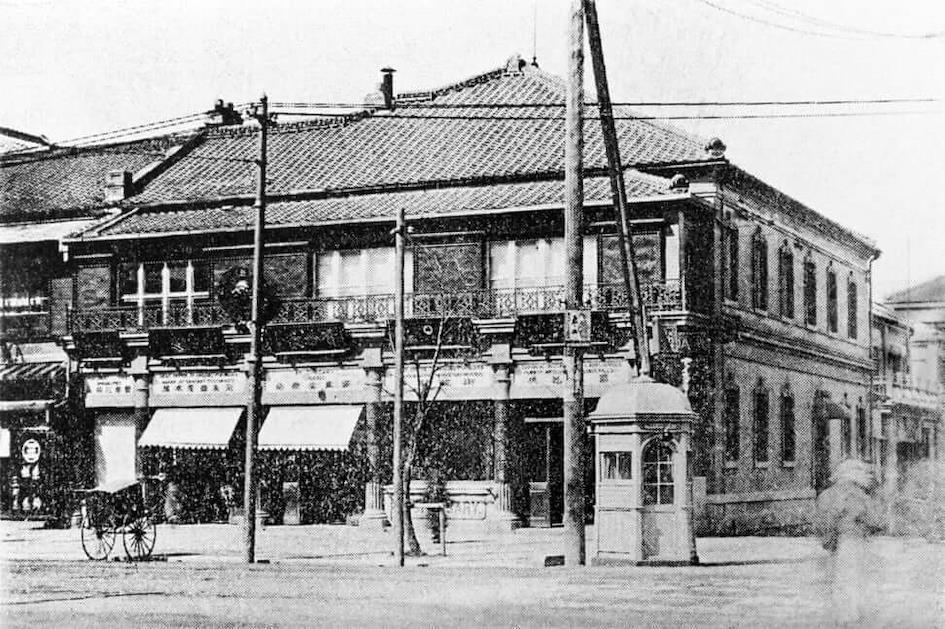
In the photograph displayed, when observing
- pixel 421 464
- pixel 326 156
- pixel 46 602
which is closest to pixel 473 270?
pixel 421 464

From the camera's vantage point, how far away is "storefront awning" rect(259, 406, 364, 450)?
3005cm

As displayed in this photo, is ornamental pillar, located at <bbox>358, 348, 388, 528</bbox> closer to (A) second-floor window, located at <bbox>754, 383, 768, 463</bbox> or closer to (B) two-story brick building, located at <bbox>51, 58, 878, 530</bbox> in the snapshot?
(B) two-story brick building, located at <bbox>51, 58, 878, 530</bbox>

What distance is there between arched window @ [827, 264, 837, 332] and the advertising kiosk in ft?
58.7

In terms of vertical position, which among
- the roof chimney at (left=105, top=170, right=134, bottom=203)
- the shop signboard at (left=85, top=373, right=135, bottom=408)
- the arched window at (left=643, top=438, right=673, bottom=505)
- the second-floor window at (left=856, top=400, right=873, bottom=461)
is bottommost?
the arched window at (left=643, top=438, right=673, bottom=505)

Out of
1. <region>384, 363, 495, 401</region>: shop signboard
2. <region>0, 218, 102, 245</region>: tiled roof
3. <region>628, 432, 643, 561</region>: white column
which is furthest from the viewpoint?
<region>0, 218, 102, 245</region>: tiled roof

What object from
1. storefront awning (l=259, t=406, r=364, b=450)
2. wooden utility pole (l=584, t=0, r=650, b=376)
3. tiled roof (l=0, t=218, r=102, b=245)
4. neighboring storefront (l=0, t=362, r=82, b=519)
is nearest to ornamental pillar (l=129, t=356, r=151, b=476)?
neighboring storefront (l=0, t=362, r=82, b=519)

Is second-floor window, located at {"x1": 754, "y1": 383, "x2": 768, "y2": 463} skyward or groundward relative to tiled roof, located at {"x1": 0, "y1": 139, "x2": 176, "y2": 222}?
groundward

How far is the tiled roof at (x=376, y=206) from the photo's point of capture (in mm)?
28875

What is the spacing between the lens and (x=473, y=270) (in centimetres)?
2981

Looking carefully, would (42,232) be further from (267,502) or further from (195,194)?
(267,502)

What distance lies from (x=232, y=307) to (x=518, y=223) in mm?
7490

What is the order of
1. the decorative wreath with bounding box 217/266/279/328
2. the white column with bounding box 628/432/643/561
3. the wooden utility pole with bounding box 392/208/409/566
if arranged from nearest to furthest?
the white column with bounding box 628/432/643/561 → the wooden utility pole with bounding box 392/208/409/566 → the decorative wreath with bounding box 217/266/279/328

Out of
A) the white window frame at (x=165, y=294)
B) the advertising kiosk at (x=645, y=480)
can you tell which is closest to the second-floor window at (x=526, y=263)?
the white window frame at (x=165, y=294)

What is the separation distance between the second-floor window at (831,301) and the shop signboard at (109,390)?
18614 millimetres
